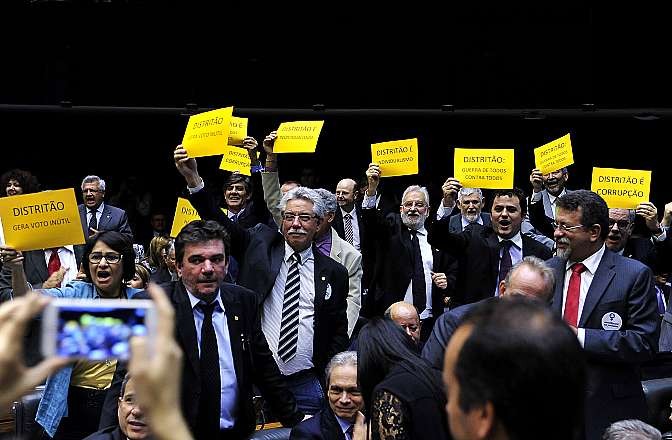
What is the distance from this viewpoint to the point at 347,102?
12.4 metres

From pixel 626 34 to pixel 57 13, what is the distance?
20.3 ft

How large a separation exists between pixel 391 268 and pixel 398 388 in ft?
16.3

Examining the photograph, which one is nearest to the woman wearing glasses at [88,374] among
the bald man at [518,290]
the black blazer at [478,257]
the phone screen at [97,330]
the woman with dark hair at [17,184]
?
the bald man at [518,290]

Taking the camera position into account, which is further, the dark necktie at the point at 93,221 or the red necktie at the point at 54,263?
the dark necktie at the point at 93,221

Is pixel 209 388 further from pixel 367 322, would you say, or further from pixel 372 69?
pixel 372 69

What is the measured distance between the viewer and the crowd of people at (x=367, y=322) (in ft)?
6.36

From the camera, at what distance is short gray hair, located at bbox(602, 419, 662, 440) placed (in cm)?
459

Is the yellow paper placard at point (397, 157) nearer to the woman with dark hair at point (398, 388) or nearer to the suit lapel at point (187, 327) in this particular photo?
the suit lapel at point (187, 327)

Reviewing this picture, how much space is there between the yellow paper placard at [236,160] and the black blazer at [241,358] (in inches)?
129

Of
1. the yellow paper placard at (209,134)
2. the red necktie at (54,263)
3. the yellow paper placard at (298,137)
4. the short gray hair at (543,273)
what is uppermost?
the yellow paper placard at (209,134)

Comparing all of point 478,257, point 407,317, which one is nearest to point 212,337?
point 407,317

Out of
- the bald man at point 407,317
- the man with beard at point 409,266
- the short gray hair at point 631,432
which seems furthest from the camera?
the man with beard at point 409,266

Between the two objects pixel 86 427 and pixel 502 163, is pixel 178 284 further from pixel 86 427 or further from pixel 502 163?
pixel 502 163

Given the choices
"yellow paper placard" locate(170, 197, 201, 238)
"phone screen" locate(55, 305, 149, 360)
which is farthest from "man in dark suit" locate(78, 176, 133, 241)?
"phone screen" locate(55, 305, 149, 360)
